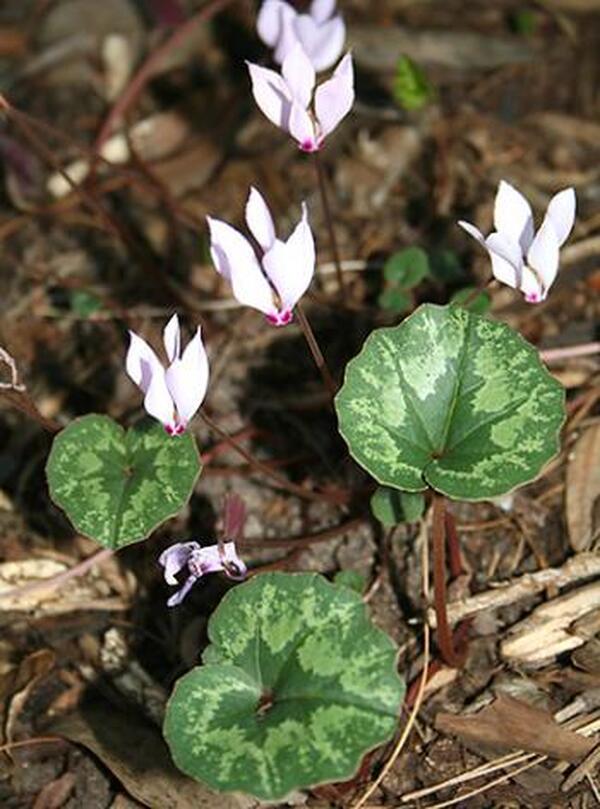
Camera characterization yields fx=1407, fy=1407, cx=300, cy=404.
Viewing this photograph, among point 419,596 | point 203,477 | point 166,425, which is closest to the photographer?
point 166,425

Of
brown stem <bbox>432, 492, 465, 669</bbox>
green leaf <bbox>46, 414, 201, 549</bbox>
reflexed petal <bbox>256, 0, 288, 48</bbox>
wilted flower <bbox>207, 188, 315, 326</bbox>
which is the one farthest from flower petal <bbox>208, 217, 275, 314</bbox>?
reflexed petal <bbox>256, 0, 288, 48</bbox>

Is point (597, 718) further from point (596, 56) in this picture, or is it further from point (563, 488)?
point (596, 56)

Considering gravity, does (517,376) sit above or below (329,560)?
above

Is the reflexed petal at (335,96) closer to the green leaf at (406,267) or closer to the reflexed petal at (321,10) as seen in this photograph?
the reflexed petal at (321,10)

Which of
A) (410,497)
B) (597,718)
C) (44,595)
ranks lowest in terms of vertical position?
(597,718)

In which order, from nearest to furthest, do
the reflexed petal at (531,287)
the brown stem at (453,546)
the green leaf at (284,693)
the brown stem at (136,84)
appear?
the green leaf at (284,693) → the reflexed petal at (531,287) → the brown stem at (453,546) → the brown stem at (136,84)

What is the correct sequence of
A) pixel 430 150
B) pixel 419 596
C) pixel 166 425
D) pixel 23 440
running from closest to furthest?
pixel 166 425
pixel 419 596
pixel 23 440
pixel 430 150

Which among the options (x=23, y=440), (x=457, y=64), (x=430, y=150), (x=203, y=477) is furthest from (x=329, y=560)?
(x=457, y=64)

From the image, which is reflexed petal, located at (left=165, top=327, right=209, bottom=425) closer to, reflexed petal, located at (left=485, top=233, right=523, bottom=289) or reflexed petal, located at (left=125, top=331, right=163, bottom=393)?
reflexed petal, located at (left=125, top=331, right=163, bottom=393)

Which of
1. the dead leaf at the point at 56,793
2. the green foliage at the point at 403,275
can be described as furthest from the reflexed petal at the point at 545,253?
the dead leaf at the point at 56,793
